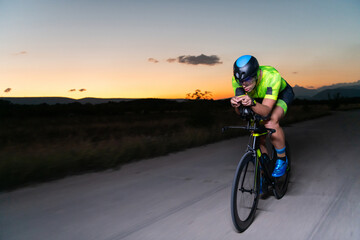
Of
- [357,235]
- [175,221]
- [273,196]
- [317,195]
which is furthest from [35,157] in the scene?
[357,235]

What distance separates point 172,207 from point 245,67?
6.87 ft

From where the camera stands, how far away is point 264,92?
353cm

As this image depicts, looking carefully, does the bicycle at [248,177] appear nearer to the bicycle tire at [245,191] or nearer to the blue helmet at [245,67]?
the bicycle tire at [245,191]

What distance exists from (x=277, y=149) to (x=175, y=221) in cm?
159

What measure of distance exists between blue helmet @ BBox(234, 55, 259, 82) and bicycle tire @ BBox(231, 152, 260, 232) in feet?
2.70

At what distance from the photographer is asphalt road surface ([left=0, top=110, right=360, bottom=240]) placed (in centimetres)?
311

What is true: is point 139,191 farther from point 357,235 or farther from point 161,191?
point 357,235

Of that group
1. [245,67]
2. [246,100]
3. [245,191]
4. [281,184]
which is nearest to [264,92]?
[245,67]

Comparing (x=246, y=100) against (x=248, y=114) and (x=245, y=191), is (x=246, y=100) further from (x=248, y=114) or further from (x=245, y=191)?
(x=245, y=191)

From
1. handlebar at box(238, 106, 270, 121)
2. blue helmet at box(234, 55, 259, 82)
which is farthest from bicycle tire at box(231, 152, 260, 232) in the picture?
blue helmet at box(234, 55, 259, 82)

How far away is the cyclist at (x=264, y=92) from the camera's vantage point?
2.94 meters

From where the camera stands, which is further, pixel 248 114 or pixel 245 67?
pixel 248 114

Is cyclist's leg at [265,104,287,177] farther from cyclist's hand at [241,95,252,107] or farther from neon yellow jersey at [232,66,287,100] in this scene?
cyclist's hand at [241,95,252,107]

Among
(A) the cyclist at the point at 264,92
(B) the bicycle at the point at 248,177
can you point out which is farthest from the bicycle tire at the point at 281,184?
(B) the bicycle at the point at 248,177
